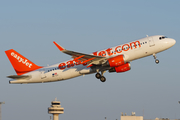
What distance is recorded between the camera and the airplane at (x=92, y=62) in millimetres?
56000

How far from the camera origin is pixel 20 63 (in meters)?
62.8

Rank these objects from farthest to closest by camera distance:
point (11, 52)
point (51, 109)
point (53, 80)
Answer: point (51, 109) < point (11, 52) < point (53, 80)

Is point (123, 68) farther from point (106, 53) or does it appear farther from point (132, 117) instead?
point (132, 117)

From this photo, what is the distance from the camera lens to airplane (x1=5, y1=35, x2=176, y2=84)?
184ft

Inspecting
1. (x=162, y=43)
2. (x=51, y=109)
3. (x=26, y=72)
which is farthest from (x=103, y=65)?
(x=51, y=109)

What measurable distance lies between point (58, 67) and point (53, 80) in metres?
2.50

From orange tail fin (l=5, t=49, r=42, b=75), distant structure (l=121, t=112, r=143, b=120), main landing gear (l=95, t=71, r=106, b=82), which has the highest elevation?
orange tail fin (l=5, t=49, r=42, b=75)

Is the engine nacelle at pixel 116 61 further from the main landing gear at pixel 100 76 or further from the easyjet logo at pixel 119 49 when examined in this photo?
the main landing gear at pixel 100 76

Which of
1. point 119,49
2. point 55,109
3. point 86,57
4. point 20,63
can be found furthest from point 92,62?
point 55,109

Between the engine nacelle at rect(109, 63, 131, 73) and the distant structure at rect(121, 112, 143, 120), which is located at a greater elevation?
the engine nacelle at rect(109, 63, 131, 73)

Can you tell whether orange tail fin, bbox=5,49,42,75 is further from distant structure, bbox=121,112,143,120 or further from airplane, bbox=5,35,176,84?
distant structure, bbox=121,112,143,120

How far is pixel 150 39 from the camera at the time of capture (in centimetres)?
5678

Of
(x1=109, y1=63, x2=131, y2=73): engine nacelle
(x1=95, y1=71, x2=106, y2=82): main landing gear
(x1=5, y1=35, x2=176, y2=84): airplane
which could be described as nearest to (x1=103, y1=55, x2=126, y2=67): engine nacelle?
(x1=5, y1=35, x2=176, y2=84): airplane

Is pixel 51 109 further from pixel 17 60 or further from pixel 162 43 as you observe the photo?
pixel 162 43
